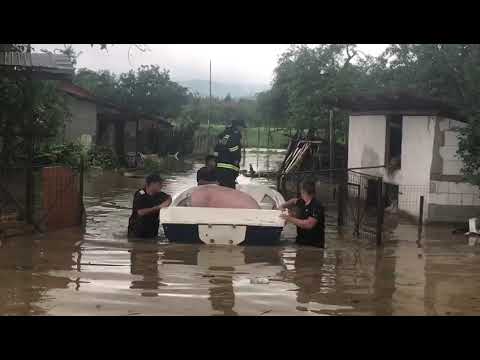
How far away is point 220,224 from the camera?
9.41 m

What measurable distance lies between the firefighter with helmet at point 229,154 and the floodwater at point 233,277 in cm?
222

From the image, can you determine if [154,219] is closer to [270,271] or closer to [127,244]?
[127,244]

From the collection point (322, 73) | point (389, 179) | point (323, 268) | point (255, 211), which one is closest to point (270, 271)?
point (323, 268)

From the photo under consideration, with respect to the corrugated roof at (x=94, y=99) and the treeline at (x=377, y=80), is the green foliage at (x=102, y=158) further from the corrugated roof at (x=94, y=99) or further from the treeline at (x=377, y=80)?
the treeline at (x=377, y=80)

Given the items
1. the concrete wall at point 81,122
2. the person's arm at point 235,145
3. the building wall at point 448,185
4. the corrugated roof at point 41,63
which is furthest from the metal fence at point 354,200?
the concrete wall at point 81,122

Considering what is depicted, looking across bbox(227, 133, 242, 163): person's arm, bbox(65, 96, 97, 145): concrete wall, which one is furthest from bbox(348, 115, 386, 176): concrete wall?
bbox(65, 96, 97, 145): concrete wall

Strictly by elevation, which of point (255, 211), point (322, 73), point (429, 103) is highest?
point (322, 73)

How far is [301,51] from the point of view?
33.9 metres

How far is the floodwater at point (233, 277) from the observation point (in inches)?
240

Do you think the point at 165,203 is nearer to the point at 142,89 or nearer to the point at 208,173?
the point at 208,173

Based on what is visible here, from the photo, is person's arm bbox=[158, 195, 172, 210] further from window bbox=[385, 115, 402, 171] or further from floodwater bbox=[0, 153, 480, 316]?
window bbox=[385, 115, 402, 171]

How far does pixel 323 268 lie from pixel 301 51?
26.8 metres

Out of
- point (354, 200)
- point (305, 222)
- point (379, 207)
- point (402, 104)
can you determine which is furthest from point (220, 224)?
point (402, 104)

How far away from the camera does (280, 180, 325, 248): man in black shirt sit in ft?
29.7
